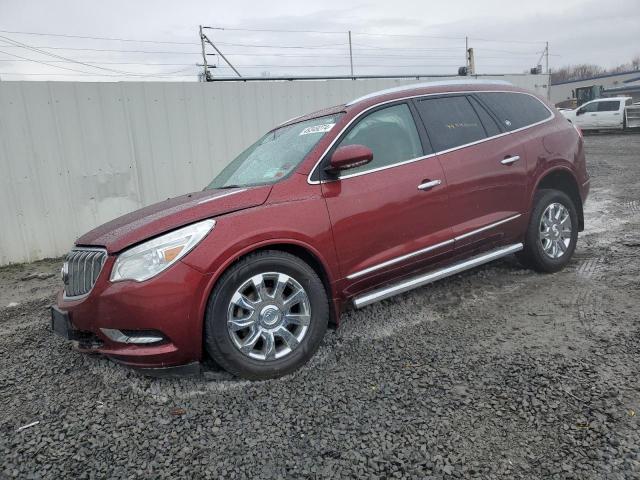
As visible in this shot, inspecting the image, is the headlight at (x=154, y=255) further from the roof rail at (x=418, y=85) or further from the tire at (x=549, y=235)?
the tire at (x=549, y=235)

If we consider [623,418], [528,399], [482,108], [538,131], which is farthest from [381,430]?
[538,131]

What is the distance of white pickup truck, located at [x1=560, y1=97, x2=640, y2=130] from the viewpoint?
20688mm

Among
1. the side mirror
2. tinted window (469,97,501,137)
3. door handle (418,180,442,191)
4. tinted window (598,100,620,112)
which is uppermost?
tinted window (598,100,620,112)

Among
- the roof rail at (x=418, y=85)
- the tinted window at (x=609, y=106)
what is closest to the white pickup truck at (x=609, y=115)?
the tinted window at (x=609, y=106)

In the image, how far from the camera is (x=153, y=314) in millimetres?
2723

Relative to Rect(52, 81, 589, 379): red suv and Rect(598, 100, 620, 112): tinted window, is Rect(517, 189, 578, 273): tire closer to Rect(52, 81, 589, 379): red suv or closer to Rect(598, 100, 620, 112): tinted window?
Rect(52, 81, 589, 379): red suv

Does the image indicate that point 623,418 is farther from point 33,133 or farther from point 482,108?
point 33,133

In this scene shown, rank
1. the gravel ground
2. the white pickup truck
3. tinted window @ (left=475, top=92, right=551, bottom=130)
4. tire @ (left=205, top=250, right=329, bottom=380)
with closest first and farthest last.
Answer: the gravel ground → tire @ (left=205, top=250, right=329, bottom=380) → tinted window @ (left=475, top=92, right=551, bottom=130) → the white pickup truck

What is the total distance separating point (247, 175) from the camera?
380cm

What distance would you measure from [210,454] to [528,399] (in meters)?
1.67

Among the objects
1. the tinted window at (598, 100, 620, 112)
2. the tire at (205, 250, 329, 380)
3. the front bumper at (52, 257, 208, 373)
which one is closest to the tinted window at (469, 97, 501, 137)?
the tire at (205, 250, 329, 380)

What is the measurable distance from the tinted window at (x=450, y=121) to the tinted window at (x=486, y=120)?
0.16 ft

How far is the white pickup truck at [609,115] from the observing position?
20.7m

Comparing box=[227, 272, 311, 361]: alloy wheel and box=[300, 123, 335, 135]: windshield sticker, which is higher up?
box=[300, 123, 335, 135]: windshield sticker
